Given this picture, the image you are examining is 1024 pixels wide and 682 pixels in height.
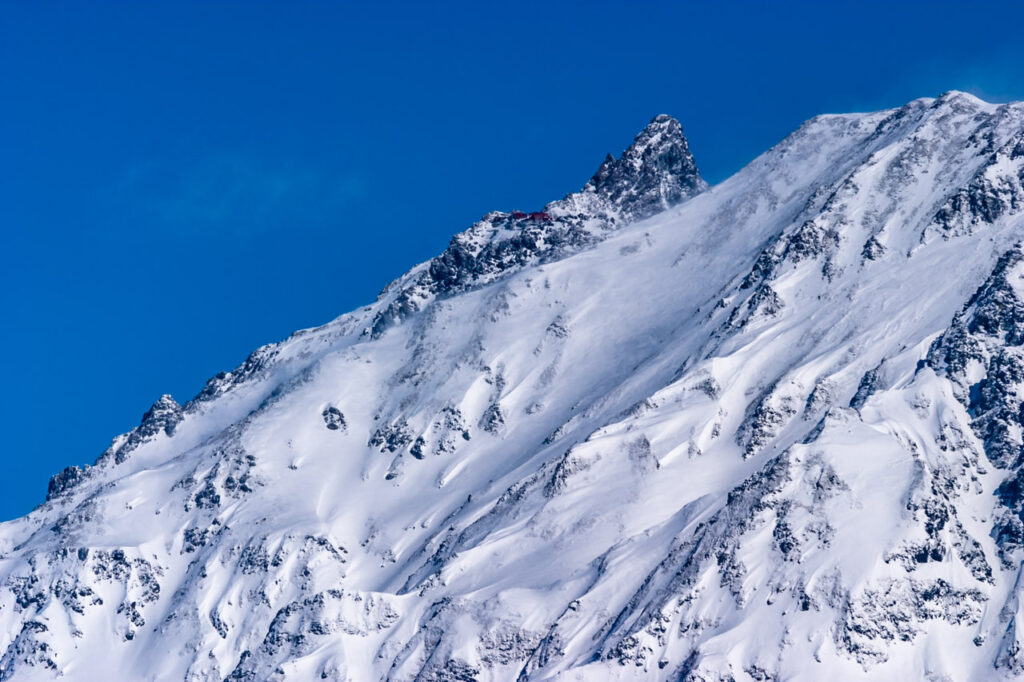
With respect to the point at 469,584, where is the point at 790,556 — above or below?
below

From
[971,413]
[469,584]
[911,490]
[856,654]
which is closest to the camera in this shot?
[856,654]

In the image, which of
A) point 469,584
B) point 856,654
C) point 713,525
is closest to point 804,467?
point 713,525

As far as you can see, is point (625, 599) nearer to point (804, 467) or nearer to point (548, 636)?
point (548, 636)

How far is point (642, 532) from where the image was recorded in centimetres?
19538

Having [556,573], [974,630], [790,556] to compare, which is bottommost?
[974,630]

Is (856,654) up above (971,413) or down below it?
below

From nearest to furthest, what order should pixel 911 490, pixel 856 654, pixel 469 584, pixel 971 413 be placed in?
pixel 856 654
pixel 911 490
pixel 971 413
pixel 469 584

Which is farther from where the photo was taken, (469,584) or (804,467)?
(469,584)

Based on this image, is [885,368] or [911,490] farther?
[885,368]

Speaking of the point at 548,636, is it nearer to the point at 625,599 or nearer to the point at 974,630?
the point at 625,599

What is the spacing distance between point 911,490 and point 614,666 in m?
30.1

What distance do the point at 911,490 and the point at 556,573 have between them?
39.0 metres

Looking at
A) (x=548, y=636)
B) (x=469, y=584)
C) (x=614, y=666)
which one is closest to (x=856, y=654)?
(x=614, y=666)

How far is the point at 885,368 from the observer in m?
195
